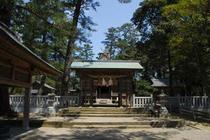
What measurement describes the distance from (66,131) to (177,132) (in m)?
5.06

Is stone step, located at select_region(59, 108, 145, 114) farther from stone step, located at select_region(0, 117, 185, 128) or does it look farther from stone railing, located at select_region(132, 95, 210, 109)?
stone step, located at select_region(0, 117, 185, 128)

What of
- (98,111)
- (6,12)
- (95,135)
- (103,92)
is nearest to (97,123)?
(95,135)

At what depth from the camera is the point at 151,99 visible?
26500 millimetres

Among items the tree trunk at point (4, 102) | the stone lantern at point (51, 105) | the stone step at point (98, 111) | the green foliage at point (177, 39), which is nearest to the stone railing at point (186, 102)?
the green foliage at point (177, 39)

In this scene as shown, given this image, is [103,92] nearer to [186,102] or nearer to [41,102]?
[41,102]

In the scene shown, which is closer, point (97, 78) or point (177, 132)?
point (177, 132)

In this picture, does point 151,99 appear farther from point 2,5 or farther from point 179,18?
point 2,5

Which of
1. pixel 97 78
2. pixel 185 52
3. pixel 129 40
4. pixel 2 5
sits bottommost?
pixel 97 78

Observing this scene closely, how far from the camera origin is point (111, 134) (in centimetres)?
1592

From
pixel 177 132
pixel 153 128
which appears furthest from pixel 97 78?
pixel 177 132

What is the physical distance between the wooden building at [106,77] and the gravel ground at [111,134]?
9.67 m

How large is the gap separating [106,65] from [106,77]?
92 centimetres

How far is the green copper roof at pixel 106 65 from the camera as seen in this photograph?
27.2 meters

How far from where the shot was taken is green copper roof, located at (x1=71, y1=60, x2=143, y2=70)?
27234 mm
